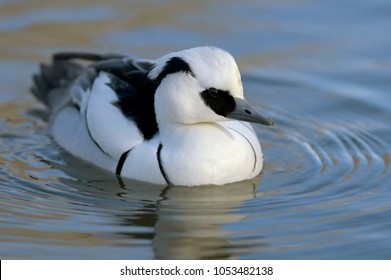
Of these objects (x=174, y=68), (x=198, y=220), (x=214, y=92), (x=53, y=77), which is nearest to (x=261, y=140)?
(x=214, y=92)

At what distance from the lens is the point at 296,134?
432 inches

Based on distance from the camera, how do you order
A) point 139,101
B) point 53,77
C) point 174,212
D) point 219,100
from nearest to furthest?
1. point 174,212
2. point 219,100
3. point 139,101
4. point 53,77

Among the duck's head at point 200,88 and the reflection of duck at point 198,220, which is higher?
the duck's head at point 200,88

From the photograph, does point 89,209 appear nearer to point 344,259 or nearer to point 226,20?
point 344,259

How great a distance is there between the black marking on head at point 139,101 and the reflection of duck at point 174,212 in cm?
53

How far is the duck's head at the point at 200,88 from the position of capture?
9.03 metres

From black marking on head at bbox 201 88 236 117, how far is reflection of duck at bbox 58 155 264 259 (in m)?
0.73

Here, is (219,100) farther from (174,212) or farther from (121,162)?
(121,162)

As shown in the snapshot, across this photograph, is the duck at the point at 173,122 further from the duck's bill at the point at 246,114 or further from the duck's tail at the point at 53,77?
the duck's tail at the point at 53,77

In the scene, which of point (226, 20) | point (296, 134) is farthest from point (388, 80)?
point (226, 20)

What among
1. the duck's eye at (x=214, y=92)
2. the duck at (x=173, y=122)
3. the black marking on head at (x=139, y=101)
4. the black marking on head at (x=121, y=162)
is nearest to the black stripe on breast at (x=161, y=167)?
the duck at (x=173, y=122)

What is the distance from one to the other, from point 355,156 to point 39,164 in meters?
3.04

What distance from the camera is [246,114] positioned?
912 cm

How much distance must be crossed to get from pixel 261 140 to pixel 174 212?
2.13 meters
